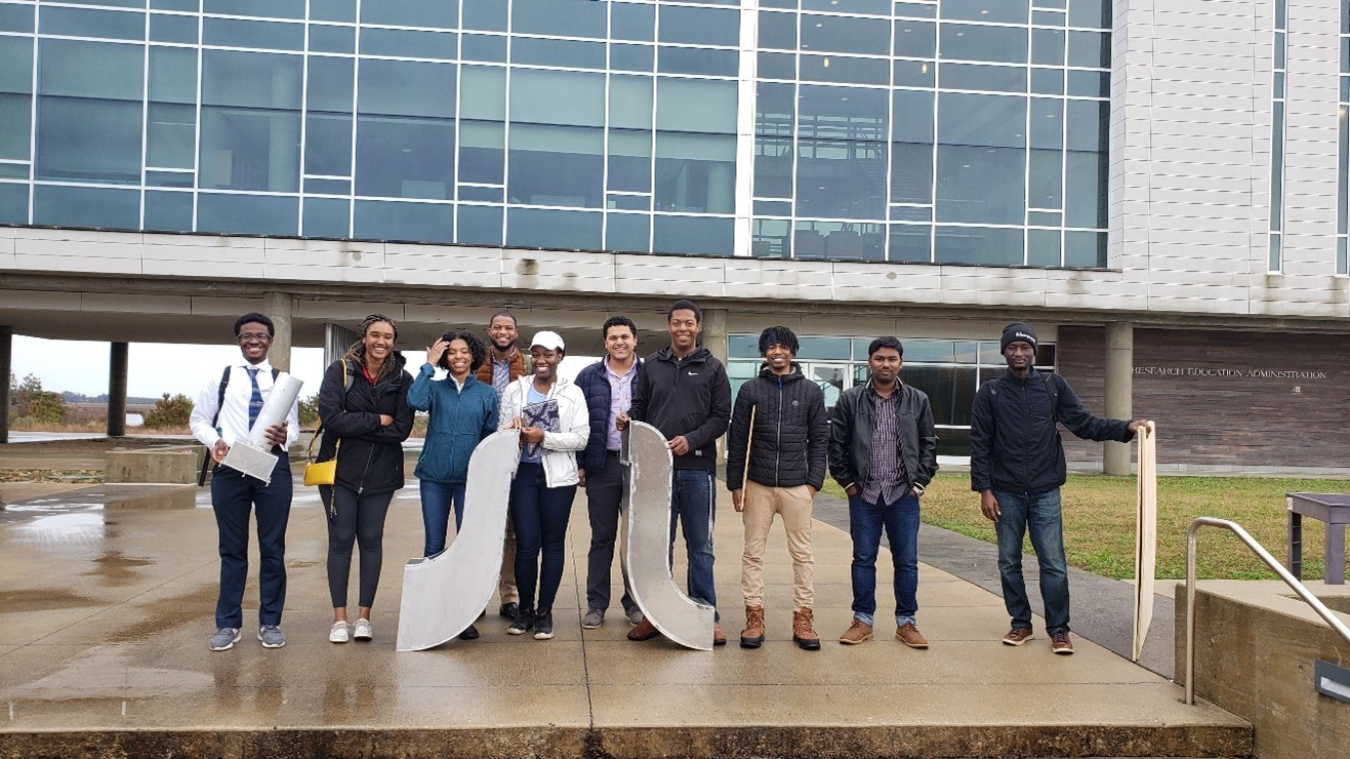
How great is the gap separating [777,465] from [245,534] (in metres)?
3.09

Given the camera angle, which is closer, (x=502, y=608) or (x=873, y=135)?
(x=502, y=608)

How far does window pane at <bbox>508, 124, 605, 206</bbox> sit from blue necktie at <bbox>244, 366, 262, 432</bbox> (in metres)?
17.6

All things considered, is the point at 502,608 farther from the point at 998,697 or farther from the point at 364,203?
the point at 364,203

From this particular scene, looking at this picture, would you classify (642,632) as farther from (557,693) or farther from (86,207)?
(86,207)

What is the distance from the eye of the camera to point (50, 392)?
54.3 meters

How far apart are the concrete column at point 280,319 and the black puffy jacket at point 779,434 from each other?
19112 millimetres

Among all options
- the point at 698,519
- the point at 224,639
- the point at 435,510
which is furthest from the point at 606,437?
the point at 224,639

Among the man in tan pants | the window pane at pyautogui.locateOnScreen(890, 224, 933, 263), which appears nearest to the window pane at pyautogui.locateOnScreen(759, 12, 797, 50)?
the window pane at pyautogui.locateOnScreen(890, 224, 933, 263)

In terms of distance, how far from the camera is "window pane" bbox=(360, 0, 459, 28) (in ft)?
75.9

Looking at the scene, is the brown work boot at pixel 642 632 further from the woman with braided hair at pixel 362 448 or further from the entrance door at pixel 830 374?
the entrance door at pixel 830 374

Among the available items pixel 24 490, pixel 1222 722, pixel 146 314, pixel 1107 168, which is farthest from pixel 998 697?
pixel 146 314

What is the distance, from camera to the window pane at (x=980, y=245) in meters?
24.5

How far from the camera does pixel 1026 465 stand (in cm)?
624

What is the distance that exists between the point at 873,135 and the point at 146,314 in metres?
17.6
